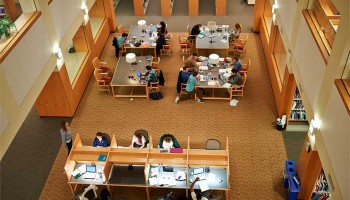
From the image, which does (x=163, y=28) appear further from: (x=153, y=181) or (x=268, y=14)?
(x=153, y=181)

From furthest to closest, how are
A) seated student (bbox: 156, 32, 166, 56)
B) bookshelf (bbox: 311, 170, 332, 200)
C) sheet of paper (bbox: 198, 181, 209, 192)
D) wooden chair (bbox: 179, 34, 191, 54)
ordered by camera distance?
wooden chair (bbox: 179, 34, 191, 54) → seated student (bbox: 156, 32, 166, 56) → sheet of paper (bbox: 198, 181, 209, 192) → bookshelf (bbox: 311, 170, 332, 200)

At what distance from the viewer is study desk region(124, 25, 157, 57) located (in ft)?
47.4

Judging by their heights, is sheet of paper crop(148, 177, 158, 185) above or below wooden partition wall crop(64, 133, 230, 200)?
below

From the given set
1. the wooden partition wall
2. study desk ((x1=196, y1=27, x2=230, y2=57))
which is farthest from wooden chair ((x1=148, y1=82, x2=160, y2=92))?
the wooden partition wall

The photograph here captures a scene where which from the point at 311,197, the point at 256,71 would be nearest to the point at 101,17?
the point at 256,71

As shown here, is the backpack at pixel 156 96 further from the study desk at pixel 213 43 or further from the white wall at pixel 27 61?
the white wall at pixel 27 61

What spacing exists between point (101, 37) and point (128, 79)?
3702mm

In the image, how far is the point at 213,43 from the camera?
1420 centimetres

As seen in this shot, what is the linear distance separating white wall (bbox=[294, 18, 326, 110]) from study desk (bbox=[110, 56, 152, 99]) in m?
5.53

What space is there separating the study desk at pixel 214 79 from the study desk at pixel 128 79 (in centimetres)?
212

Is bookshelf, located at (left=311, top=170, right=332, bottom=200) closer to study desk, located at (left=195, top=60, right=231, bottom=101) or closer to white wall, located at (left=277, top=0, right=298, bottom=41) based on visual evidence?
white wall, located at (left=277, top=0, right=298, bottom=41)

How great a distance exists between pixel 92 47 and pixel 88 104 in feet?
9.07

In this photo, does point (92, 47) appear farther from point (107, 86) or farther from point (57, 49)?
point (57, 49)

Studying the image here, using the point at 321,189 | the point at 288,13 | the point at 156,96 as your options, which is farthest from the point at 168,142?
the point at 288,13
